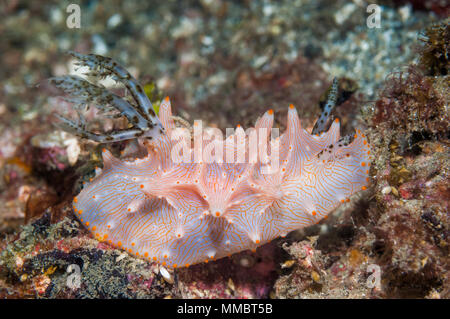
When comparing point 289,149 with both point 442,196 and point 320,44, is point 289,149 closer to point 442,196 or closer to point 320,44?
point 442,196

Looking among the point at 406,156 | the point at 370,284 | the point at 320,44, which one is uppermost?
the point at 320,44

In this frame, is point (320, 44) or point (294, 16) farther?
point (294, 16)

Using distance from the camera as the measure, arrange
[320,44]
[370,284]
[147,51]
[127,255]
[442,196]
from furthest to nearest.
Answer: [147,51] < [320,44] < [127,255] < [370,284] < [442,196]

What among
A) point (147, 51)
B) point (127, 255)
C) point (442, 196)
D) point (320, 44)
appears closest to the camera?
point (442, 196)

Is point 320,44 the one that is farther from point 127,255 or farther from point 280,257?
point 127,255

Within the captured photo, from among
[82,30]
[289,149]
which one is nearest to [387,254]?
[289,149]

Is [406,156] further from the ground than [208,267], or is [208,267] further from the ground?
[406,156]
